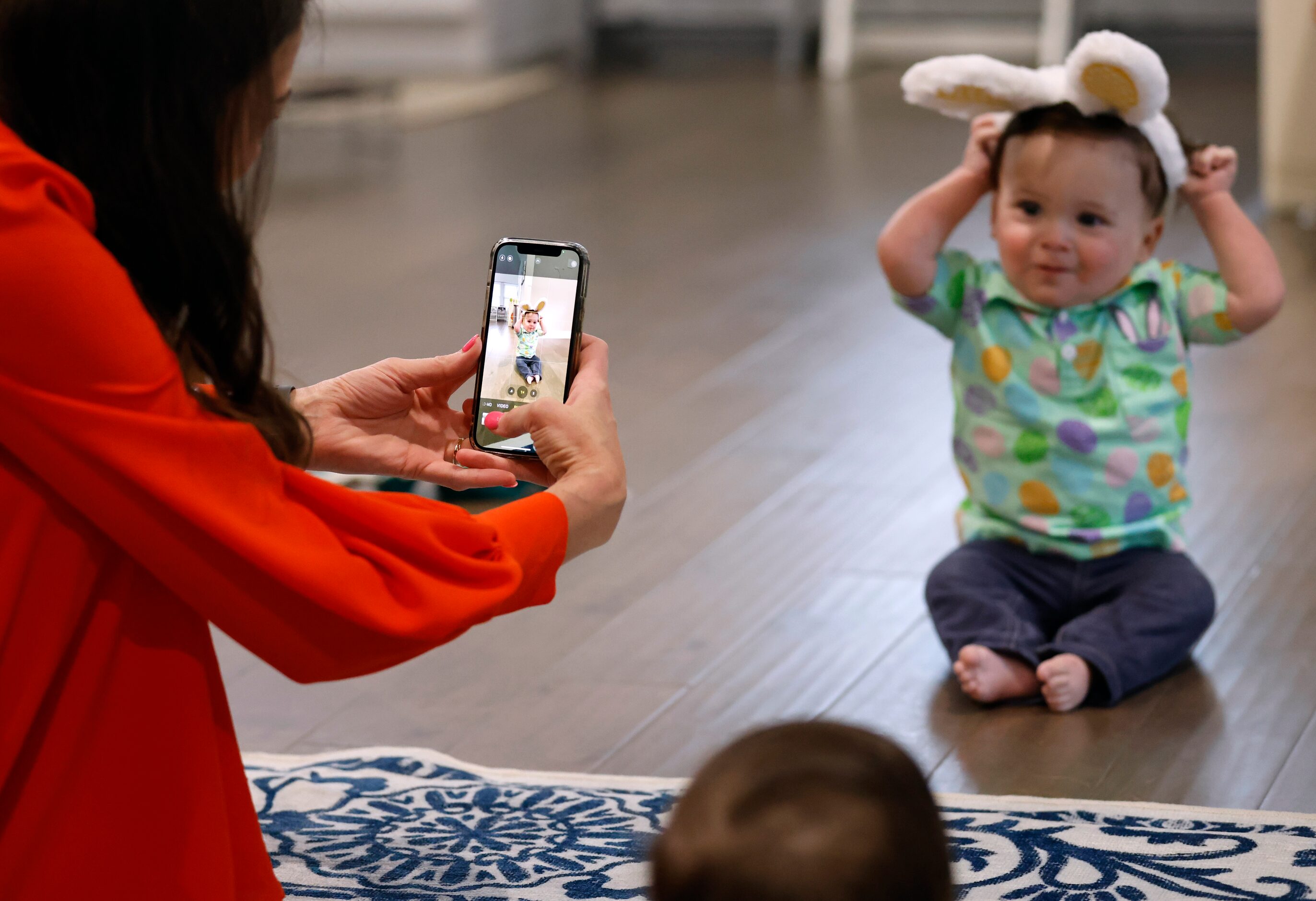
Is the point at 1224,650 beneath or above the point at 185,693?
beneath

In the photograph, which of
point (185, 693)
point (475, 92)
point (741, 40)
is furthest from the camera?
point (741, 40)

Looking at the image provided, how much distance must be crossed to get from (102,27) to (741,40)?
24.0ft

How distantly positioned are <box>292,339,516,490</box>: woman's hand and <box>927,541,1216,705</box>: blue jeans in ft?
2.47

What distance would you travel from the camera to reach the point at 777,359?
9.89 ft

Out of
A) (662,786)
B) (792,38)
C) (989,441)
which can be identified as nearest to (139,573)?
(662,786)

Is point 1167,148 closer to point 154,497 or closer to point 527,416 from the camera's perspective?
point 527,416

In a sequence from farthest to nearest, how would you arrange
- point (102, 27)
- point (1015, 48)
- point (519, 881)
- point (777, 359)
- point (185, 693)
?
point (1015, 48), point (777, 359), point (519, 881), point (185, 693), point (102, 27)

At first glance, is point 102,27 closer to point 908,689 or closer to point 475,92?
point 908,689

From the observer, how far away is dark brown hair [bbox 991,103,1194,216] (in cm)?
175

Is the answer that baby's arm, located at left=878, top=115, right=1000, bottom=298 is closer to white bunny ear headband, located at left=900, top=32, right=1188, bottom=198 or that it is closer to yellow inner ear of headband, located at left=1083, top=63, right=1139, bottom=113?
white bunny ear headband, located at left=900, top=32, right=1188, bottom=198

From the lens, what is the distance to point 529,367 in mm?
1194

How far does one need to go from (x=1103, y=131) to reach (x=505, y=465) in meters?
0.93

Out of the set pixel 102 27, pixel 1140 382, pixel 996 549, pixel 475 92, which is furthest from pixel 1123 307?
pixel 475 92

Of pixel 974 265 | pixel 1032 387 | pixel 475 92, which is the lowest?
pixel 475 92
